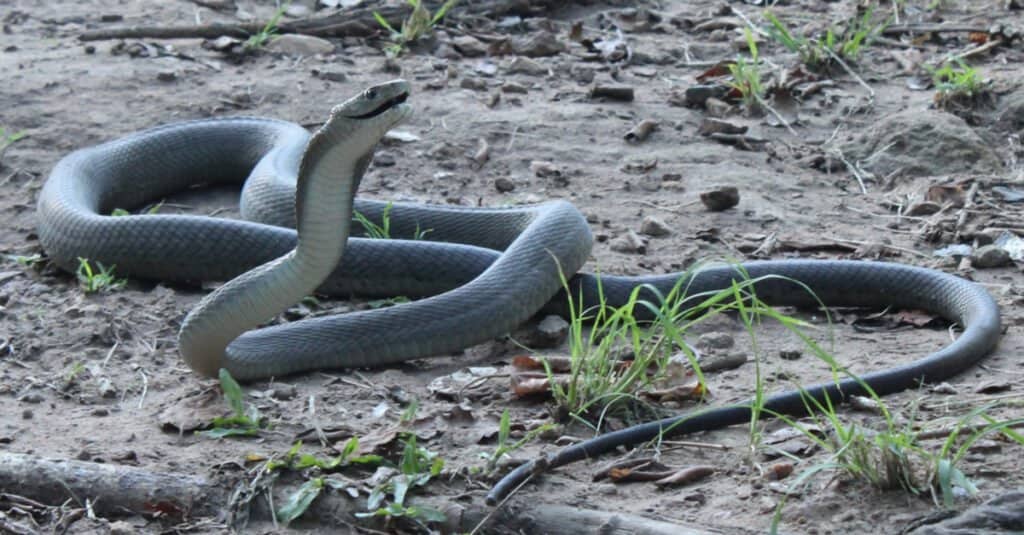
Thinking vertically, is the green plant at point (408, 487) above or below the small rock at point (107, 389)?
above

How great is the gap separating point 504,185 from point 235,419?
2457 millimetres

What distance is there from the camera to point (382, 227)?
16.9 feet

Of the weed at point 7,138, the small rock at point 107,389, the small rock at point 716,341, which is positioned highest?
the weed at point 7,138

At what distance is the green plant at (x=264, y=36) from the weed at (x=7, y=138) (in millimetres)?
1533

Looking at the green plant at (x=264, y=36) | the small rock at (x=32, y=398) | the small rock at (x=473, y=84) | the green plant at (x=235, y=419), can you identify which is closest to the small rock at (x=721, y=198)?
the small rock at (x=473, y=84)

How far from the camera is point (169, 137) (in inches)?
237

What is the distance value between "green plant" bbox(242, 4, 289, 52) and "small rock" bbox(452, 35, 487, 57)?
3.45 ft

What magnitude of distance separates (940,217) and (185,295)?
3037 mm

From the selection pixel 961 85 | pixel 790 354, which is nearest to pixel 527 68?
pixel 961 85

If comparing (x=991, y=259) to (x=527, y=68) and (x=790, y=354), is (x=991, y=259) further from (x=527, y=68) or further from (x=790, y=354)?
(x=527, y=68)

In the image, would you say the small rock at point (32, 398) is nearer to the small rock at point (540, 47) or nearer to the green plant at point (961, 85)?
the small rock at point (540, 47)

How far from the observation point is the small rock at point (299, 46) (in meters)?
7.28

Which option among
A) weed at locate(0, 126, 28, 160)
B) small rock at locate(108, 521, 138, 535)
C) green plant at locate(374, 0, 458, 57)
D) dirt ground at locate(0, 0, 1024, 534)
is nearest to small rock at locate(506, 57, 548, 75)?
dirt ground at locate(0, 0, 1024, 534)

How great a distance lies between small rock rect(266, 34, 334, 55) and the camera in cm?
728
